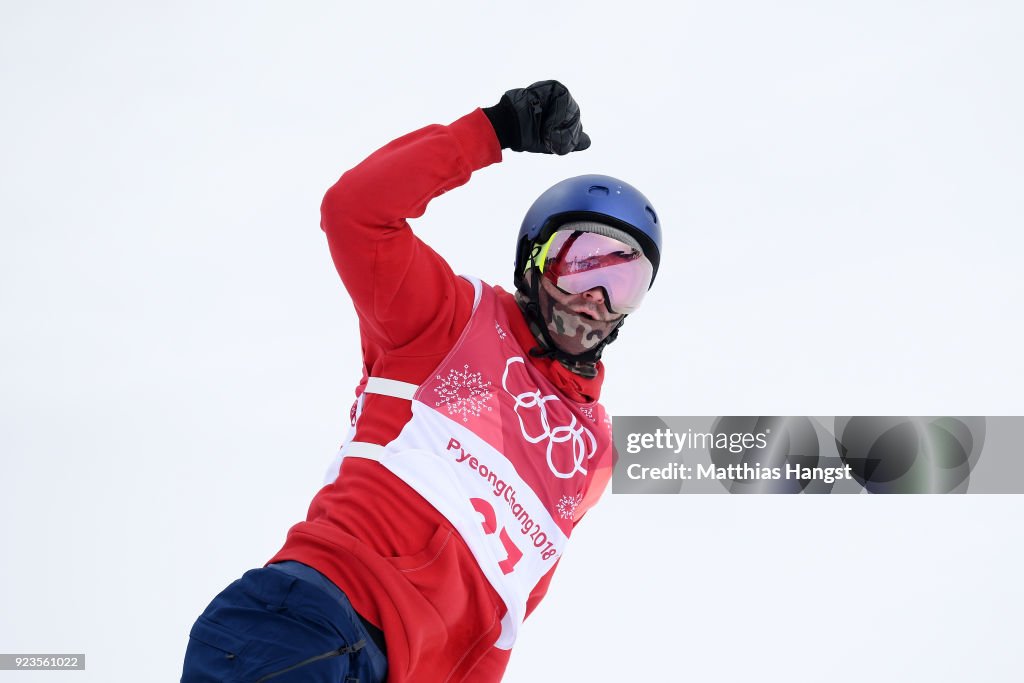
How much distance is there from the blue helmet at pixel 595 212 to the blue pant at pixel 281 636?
1.03m

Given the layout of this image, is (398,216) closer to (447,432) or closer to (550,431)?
(447,432)

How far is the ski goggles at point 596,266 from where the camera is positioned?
8.73ft

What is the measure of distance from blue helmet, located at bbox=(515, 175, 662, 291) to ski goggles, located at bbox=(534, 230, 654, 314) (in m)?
0.04

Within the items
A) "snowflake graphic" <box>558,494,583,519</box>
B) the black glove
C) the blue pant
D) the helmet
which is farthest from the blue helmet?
the blue pant

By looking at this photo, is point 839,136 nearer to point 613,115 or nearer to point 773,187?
point 773,187

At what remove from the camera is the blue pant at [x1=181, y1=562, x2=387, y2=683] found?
6.98 feet

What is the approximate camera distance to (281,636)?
85.0 inches

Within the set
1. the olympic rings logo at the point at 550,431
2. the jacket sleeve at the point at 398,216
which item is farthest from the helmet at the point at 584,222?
the jacket sleeve at the point at 398,216

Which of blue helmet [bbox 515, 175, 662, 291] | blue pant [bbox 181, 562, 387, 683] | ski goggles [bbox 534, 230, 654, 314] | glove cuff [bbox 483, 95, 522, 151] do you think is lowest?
blue pant [bbox 181, 562, 387, 683]

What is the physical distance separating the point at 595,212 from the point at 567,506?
2.54 feet

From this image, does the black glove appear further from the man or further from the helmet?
the helmet

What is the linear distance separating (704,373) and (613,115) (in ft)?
4.45

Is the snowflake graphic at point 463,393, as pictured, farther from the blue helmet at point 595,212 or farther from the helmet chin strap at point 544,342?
the blue helmet at point 595,212

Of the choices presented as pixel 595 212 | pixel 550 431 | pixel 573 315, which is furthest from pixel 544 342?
pixel 595 212
